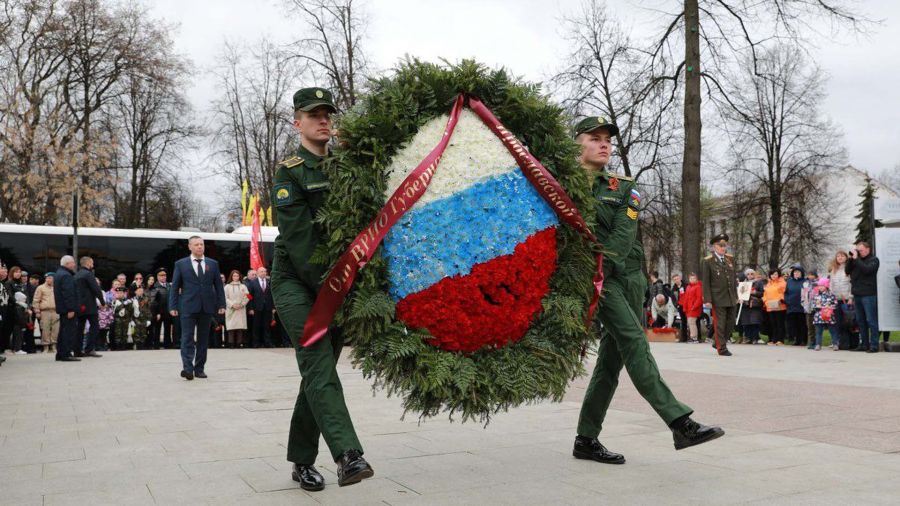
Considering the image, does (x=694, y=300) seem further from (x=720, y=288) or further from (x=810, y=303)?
(x=720, y=288)

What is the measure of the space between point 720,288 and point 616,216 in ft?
33.1

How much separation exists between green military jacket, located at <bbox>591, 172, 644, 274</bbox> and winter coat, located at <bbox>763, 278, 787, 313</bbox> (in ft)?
47.5

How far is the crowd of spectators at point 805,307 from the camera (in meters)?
14.7

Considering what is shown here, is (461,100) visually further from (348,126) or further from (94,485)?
(94,485)

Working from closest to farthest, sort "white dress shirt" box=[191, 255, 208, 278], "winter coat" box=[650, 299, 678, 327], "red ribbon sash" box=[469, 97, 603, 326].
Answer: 1. "red ribbon sash" box=[469, 97, 603, 326]
2. "white dress shirt" box=[191, 255, 208, 278]
3. "winter coat" box=[650, 299, 678, 327]

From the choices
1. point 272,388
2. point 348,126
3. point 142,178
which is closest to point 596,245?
point 348,126

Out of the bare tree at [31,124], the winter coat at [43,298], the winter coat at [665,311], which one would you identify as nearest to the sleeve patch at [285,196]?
the winter coat at [43,298]

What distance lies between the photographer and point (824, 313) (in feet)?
51.3

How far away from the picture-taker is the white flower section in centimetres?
400

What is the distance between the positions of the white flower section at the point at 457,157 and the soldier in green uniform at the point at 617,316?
658 millimetres

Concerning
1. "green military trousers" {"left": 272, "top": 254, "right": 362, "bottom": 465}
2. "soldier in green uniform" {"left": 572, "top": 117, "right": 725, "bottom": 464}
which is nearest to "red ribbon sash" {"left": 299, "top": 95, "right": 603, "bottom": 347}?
"green military trousers" {"left": 272, "top": 254, "right": 362, "bottom": 465}

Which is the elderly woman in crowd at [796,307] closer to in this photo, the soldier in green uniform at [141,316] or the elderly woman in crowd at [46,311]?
the soldier in green uniform at [141,316]

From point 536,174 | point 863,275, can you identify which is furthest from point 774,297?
point 536,174

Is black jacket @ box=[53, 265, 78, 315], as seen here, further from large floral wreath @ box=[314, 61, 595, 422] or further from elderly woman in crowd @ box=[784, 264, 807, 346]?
elderly woman in crowd @ box=[784, 264, 807, 346]
